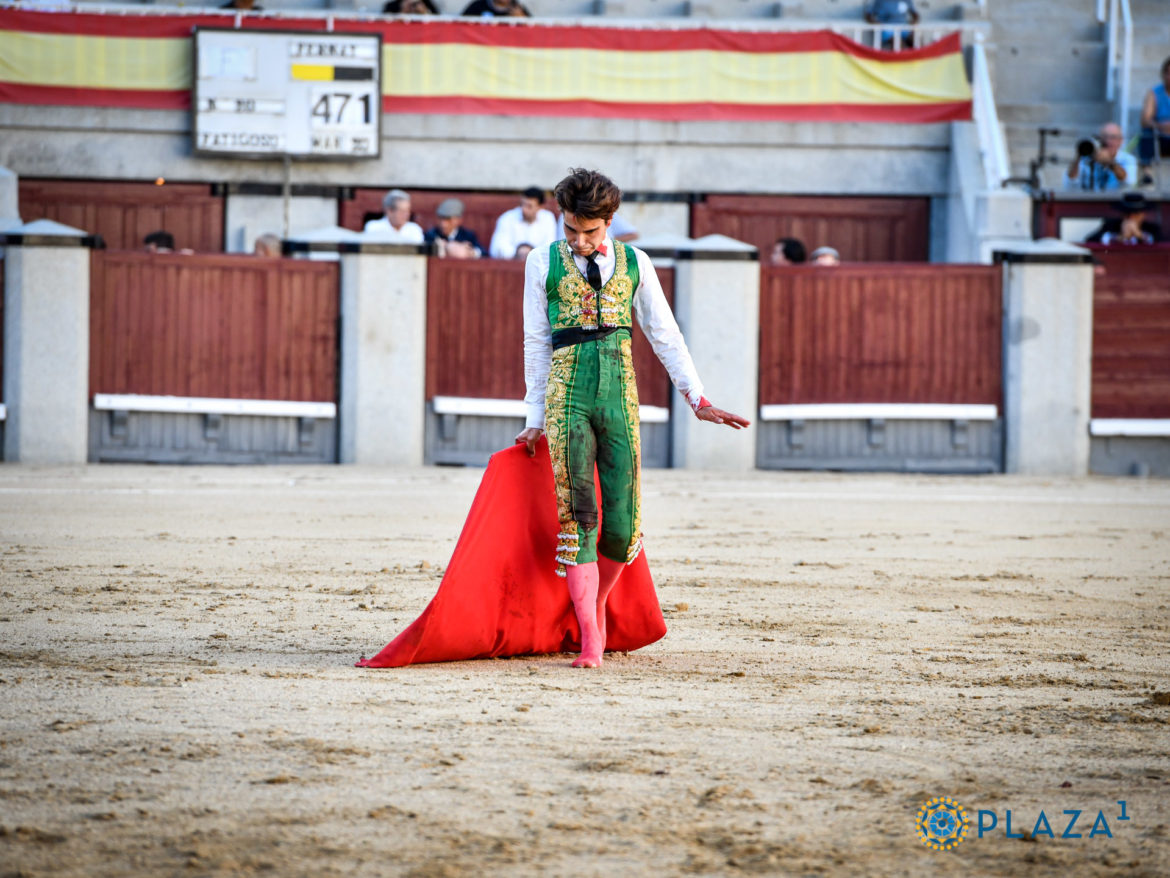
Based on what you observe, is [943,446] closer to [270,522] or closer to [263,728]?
[270,522]

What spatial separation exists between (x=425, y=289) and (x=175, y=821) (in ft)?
35.2

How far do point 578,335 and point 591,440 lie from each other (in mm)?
303

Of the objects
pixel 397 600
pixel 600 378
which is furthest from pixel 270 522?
pixel 600 378

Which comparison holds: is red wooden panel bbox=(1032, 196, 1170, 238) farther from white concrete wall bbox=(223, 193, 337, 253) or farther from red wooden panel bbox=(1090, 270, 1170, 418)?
white concrete wall bbox=(223, 193, 337, 253)

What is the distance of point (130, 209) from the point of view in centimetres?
1691

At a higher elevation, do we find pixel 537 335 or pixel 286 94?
pixel 286 94

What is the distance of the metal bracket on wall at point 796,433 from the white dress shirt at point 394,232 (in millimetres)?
3545

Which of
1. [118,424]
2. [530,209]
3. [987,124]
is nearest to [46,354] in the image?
[118,424]

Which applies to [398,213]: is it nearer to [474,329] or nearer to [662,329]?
[474,329]

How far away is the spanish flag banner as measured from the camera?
1602cm

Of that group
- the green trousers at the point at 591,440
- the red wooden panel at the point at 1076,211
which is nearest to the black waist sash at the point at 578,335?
the green trousers at the point at 591,440

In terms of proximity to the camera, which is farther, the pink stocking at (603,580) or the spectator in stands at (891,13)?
Answer: the spectator in stands at (891,13)

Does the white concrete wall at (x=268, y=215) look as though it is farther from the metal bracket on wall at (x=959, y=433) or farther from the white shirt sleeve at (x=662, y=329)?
the white shirt sleeve at (x=662, y=329)

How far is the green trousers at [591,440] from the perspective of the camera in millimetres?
4531
